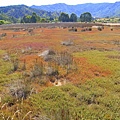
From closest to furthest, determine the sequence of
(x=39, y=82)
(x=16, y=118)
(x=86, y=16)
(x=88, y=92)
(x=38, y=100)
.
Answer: (x=16, y=118) < (x=38, y=100) < (x=88, y=92) < (x=39, y=82) < (x=86, y=16)

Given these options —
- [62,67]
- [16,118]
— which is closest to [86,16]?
[62,67]

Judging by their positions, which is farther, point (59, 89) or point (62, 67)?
point (62, 67)

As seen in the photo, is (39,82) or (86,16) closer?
(39,82)

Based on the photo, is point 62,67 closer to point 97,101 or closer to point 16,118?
point 97,101

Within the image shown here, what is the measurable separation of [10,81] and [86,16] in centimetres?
11278

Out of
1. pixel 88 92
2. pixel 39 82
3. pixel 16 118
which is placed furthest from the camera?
pixel 39 82

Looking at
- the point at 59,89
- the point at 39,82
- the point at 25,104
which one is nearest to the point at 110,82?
the point at 59,89

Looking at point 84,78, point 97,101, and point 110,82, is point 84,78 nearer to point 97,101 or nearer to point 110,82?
point 110,82

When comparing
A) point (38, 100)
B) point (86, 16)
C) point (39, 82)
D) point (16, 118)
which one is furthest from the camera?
point (86, 16)

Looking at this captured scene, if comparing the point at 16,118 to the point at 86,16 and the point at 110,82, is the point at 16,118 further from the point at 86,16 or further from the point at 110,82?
the point at 86,16

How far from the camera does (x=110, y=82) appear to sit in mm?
15367

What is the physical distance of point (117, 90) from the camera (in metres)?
14.1

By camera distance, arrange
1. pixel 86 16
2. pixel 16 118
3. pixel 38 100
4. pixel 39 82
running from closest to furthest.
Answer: pixel 16 118 → pixel 38 100 → pixel 39 82 → pixel 86 16

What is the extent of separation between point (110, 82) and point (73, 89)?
308cm
